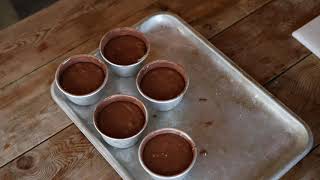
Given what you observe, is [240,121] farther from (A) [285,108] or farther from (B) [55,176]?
(B) [55,176]

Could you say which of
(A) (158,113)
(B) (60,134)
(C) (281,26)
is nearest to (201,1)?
(C) (281,26)

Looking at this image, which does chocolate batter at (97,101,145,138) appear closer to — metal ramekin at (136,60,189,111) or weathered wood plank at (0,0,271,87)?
metal ramekin at (136,60,189,111)

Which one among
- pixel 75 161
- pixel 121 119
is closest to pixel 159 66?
pixel 121 119

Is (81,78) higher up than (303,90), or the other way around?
(81,78)

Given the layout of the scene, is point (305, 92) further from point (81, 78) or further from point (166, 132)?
point (81, 78)

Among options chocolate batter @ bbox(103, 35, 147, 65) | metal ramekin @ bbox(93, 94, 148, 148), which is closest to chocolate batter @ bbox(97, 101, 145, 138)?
metal ramekin @ bbox(93, 94, 148, 148)
